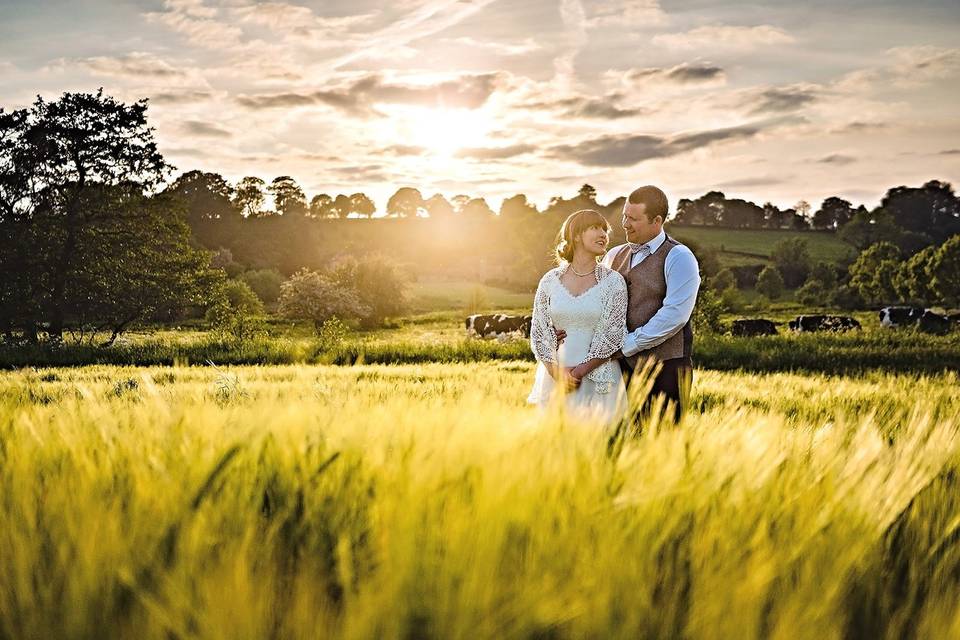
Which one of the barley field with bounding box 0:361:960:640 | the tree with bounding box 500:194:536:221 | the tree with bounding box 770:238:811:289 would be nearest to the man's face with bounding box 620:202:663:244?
the barley field with bounding box 0:361:960:640

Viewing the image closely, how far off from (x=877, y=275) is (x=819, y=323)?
197 ft

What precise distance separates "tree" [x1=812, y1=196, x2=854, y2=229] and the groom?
628ft

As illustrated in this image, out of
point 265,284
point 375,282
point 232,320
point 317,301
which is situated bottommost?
point 232,320

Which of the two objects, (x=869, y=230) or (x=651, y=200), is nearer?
(x=651, y=200)

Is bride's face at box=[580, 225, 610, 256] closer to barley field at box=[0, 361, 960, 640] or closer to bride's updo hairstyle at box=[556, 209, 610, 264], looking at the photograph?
bride's updo hairstyle at box=[556, 209, 610, 264]

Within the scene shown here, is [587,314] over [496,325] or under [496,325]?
over

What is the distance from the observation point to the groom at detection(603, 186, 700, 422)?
6.21m

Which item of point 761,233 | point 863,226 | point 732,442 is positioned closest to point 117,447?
point 732,442

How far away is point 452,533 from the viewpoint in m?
1.19

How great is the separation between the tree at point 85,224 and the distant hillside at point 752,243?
85848 mm

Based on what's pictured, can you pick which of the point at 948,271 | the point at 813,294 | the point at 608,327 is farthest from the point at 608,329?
the point at 813,294

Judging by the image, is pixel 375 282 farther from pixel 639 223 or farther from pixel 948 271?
pixel 948 271

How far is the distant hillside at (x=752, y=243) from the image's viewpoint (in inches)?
4365

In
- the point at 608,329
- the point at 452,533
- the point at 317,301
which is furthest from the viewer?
the point at 317,301
